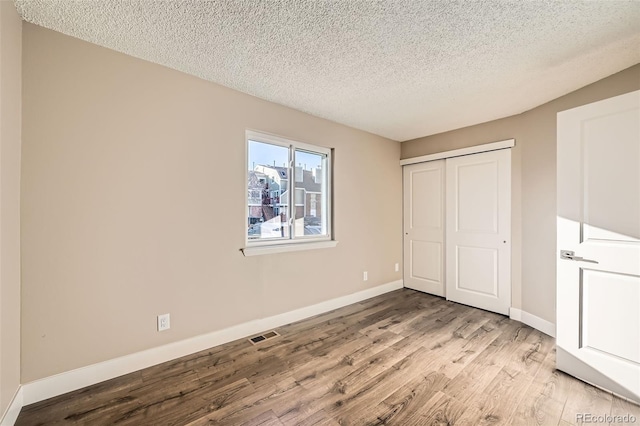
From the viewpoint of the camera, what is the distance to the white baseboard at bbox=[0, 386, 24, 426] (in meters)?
1.46

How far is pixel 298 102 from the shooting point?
289 centimetres

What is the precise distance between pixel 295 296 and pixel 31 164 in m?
2.45

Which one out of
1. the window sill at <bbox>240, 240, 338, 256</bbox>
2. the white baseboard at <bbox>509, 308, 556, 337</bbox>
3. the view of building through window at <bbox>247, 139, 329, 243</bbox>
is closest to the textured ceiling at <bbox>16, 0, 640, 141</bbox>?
the view of building through window at <bbox>247, 139, 329, 243</bbox>

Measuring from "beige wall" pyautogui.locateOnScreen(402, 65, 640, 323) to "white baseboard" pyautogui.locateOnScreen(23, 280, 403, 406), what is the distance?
95.9 inches

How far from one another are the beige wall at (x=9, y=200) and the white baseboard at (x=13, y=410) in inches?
1.5

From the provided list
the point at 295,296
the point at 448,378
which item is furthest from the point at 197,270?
the point at 448,378

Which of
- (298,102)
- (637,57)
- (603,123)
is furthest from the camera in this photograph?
(298,102)

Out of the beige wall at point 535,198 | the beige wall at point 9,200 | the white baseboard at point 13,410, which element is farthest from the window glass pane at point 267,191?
the beige wall at point 535,198

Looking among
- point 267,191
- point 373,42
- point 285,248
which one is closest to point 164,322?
point 285,248

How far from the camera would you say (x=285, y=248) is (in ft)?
9.59

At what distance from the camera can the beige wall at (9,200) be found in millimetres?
1438

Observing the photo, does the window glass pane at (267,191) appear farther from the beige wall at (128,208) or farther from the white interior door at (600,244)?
the white interior door at (600,244)

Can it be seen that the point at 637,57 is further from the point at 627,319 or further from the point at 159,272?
the point at 159,272

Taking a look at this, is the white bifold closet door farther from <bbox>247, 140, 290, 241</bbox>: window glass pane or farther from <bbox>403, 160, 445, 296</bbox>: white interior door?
<bbox>247, 140, 290, 241</bbox>: window glass pane
